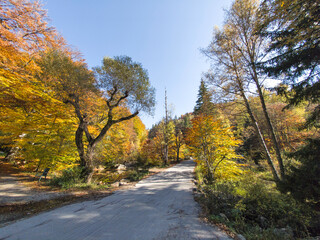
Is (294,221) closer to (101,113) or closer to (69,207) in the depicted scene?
(69,207)

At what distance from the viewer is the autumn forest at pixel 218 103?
296cm

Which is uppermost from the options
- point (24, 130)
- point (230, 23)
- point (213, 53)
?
point (230, 23)

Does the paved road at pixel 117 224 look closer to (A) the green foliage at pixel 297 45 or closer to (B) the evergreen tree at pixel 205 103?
(A) the green foliage at pixel 297 45

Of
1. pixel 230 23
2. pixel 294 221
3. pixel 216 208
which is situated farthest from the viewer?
pixel 230 23

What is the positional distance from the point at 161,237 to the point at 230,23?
972 centimetres

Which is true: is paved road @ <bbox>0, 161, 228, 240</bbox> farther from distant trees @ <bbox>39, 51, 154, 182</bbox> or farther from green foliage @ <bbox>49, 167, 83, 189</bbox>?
distant trees @ <bbox>39, 51, 154, 182</bbox>

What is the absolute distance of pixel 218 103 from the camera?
699cm

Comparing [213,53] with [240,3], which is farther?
[213,53]

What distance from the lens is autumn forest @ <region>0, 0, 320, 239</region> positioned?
296 cm

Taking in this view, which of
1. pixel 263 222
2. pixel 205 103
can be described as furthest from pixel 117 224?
pixel 205 103

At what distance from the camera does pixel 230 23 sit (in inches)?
252

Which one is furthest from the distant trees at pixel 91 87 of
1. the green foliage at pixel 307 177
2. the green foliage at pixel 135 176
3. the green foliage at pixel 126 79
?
the green foliage at pixel 307 177

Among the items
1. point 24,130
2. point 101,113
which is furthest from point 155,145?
point 24,130

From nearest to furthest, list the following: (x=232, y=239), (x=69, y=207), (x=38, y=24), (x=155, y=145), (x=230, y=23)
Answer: (x=232, y=239) → (x=69, y=207) → (x=38, y=24) → (x=230, y=23) → (x=155, y=145)
